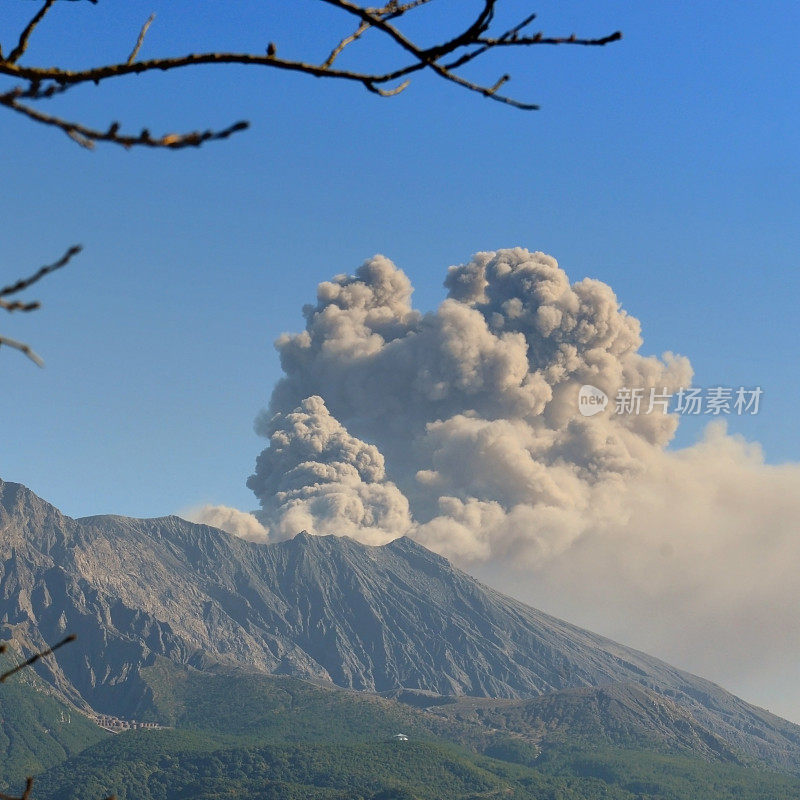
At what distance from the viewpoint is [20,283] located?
4016mm

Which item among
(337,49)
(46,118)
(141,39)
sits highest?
(337,49)

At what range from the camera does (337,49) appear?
198 inches

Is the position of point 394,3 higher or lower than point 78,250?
higher

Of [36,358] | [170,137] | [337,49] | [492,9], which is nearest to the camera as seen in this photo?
[36,358]

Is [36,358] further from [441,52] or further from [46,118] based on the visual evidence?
[441,52]

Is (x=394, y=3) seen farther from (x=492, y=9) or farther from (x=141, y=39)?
(x=141, y=39)

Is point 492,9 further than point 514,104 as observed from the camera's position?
No

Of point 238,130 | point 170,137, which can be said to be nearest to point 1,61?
point 170,137

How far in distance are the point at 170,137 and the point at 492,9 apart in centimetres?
146

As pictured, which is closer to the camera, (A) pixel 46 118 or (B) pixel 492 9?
(A) pixel 46 118

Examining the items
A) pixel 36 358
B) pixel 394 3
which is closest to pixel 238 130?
pixel 36 358

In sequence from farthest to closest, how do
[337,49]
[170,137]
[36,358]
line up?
1. [337,49]
2. [170,137]
3. [36,358]

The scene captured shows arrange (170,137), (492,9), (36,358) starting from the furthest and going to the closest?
(492,9) → (170,137) → (36,358)

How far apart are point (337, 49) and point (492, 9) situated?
0.77 meters
